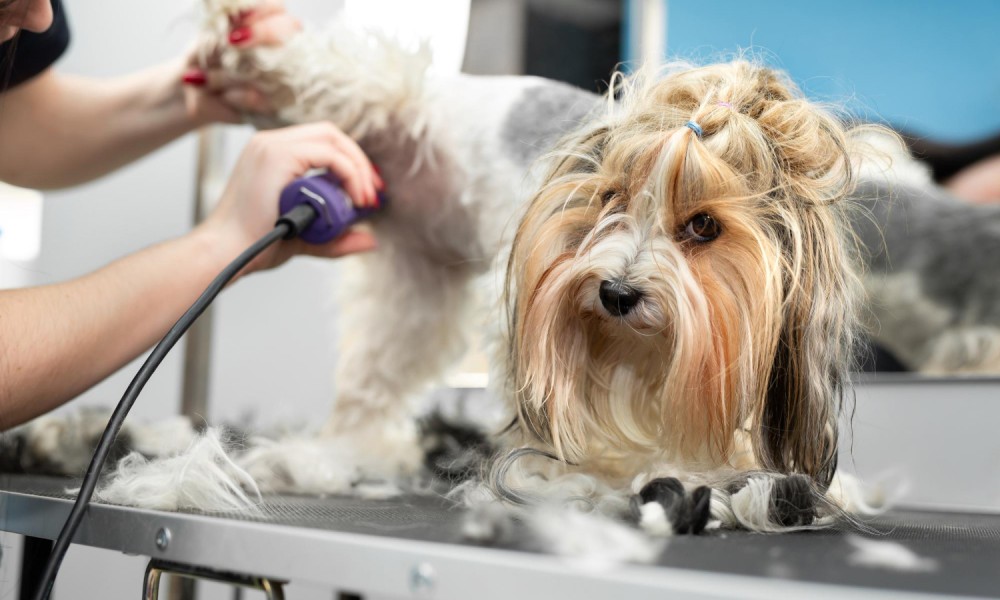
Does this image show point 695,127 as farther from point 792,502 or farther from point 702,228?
point 792,502

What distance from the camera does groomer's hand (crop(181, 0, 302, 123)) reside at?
3.95 ft

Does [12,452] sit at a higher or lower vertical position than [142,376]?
lower

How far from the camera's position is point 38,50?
3.94ft

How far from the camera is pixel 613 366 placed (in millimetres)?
848

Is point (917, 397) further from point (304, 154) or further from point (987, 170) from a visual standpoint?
point (304, 154)

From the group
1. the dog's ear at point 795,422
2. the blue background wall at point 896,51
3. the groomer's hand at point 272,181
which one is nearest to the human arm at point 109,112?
the groomer's hand at point 272,181

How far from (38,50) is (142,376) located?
688 millimetres

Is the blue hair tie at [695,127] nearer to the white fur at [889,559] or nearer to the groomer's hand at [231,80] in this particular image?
the white fur at [889,559]

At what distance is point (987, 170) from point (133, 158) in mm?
1321

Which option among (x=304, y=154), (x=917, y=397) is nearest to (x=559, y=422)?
(x=304, y=154)

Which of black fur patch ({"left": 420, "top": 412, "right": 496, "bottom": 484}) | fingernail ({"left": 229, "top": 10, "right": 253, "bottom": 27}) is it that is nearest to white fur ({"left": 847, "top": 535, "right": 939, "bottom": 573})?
black fur patch ({"left": 420, "top": 412, "right": 496, "bottom": 484})

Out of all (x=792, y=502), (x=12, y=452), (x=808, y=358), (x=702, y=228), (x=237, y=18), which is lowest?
(x=12, y=452)

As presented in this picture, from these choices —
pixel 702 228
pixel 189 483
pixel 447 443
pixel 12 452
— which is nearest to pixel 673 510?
pixel 702 228

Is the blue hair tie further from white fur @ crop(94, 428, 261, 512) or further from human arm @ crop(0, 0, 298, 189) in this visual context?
human arm @ crop(0, 0, 298, 189)
